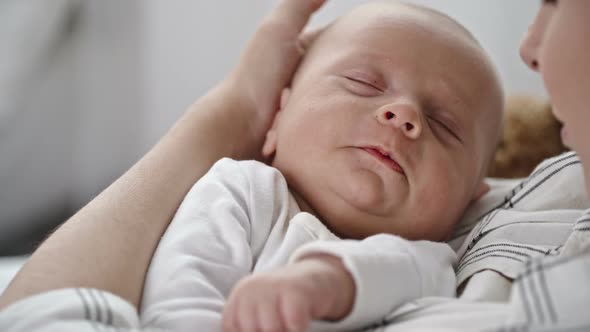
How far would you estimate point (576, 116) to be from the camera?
753mm

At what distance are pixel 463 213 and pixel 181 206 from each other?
19.9 inches

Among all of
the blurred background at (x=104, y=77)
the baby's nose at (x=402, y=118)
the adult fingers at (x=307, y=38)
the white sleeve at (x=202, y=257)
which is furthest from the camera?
the blurred background at (x=104, y=77)

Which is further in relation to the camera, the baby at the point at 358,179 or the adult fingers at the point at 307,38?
the adult fingers at the point at 307,38

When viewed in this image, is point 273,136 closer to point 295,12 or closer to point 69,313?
point 295,12

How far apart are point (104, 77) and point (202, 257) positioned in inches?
75.5

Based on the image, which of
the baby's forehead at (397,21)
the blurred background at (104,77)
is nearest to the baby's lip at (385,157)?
the baby's forehead at (397,21)

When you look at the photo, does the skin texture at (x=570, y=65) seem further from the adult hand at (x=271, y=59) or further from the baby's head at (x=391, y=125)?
the adult hand at (x=271, y=59)

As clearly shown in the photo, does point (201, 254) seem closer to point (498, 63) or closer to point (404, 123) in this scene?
point (404, 123)

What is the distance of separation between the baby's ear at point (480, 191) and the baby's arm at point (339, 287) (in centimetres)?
35

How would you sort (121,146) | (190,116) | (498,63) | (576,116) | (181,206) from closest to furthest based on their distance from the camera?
(576,116) < (181,206) < (190,116) < (498,63) < (121,146)

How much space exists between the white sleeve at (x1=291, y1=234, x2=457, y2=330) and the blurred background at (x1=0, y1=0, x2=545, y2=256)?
1.70 metres

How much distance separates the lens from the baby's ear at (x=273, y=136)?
4.02 ft

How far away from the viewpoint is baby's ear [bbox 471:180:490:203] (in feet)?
4.20

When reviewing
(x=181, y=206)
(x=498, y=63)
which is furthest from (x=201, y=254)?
(x=498, y=63)
